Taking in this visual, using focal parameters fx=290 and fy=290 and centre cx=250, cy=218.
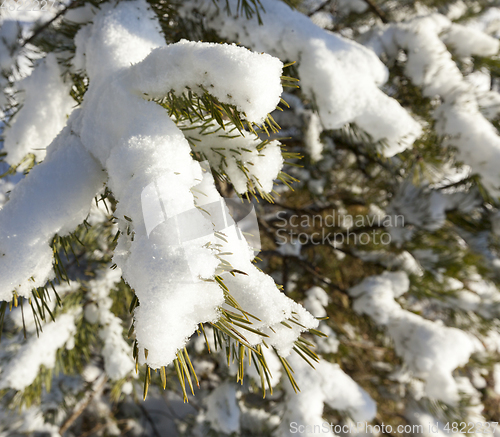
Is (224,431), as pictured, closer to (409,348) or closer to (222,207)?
(409,348)

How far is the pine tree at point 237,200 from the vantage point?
341mm

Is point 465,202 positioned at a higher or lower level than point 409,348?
higher

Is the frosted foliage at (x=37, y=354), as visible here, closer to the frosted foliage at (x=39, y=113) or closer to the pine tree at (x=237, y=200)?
the pine tree at (x=237, y=200)

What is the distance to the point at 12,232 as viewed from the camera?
1.23ft

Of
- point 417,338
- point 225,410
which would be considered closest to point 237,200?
point 417,338

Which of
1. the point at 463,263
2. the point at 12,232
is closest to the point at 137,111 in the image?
the point at 12,232

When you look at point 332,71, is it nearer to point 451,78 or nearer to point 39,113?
point 451,78

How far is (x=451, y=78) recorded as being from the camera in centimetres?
103

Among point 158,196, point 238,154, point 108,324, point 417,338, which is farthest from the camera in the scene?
point 417,338

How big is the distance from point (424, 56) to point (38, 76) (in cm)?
124

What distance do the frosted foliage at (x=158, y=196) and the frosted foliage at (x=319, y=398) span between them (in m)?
1.03

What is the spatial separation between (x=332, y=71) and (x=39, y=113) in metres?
0.76

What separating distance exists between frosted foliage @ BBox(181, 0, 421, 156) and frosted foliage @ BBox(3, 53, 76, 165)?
0.50 m

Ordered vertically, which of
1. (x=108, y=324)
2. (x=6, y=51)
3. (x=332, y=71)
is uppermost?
(x=6, y=51)
